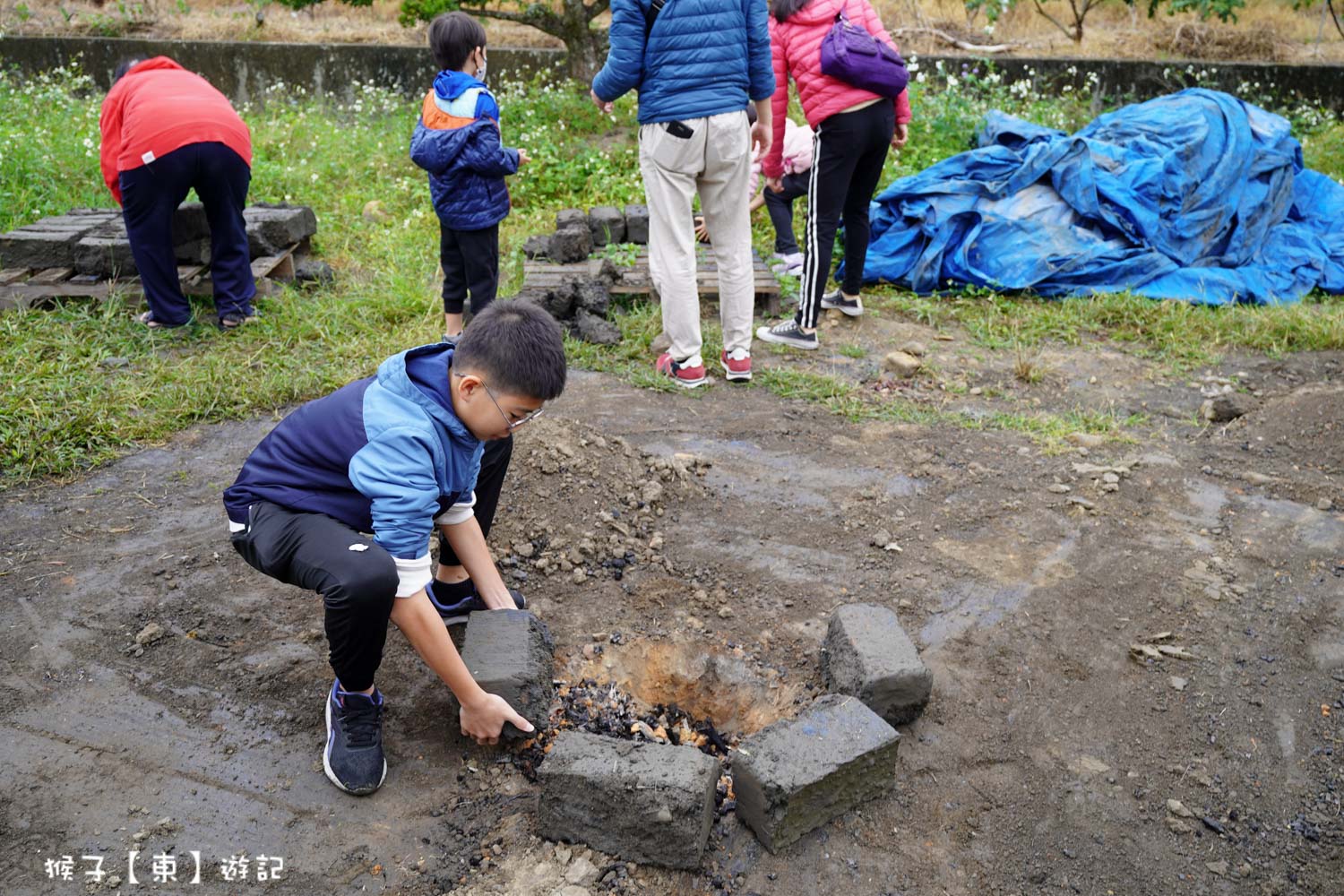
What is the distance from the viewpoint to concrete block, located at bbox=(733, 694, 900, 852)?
2434 mm

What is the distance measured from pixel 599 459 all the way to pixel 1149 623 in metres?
2.03

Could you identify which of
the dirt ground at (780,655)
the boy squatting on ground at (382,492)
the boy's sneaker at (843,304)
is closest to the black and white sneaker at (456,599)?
the dirt ground at (780,655)

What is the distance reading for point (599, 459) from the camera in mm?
3988

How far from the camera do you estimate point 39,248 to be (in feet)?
20.0

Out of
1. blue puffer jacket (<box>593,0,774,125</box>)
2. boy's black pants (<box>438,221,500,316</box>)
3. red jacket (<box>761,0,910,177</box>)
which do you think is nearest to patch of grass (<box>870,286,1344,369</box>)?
red jacket (<box>761,0,910,177</box>)

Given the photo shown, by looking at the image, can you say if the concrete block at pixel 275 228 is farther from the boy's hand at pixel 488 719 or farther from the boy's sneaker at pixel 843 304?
the boy's hand at pixel 488 719

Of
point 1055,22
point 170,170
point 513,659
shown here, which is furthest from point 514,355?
point 1055,22

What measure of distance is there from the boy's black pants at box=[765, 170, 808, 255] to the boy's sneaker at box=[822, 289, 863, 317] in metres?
0.74

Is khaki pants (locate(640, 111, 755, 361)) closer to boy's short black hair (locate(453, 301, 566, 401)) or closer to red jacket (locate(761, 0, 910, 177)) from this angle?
red jacket (locate(761, 0, 910, 177))

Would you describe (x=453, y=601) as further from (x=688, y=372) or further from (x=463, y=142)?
(x=463, y=142)

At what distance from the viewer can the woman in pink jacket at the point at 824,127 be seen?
533 cm

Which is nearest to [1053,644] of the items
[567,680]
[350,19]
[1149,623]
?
[1149,623]

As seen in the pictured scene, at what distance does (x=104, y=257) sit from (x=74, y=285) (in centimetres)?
23

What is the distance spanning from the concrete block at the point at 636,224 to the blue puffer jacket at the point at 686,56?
2140 mm
